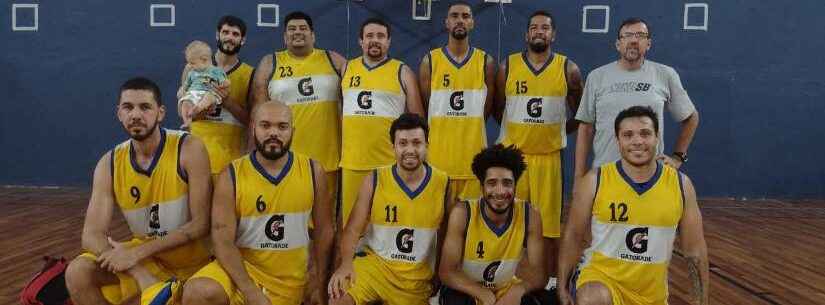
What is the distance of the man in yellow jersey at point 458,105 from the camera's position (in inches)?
141

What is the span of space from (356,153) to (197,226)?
116 cm

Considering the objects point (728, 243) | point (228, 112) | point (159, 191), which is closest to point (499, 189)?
point (159, 191)

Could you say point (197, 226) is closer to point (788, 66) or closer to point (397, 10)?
point (397, 10)

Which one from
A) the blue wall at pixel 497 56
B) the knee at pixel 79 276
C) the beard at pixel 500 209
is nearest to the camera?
the knee at pixel 79 276

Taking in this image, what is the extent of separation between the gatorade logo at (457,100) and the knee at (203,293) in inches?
64.7

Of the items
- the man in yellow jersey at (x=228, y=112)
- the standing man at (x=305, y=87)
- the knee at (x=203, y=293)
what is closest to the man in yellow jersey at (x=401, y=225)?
the knee at (x=203, y=293)

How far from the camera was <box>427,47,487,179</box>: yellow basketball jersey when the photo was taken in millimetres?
3572

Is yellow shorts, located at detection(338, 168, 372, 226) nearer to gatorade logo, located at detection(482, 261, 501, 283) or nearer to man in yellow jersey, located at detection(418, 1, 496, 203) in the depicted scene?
man in yellow jersey, located at detection(418, 1, 496, 203)

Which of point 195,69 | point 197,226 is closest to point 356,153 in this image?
point 195,69

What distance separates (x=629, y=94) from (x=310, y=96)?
1.62 metres

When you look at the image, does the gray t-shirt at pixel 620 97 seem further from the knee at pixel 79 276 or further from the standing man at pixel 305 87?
the knee at pixel 79 276

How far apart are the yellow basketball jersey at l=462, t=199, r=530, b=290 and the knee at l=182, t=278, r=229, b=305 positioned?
965 millimetres

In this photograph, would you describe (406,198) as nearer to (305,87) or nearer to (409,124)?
(409,124)

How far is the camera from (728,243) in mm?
4793
